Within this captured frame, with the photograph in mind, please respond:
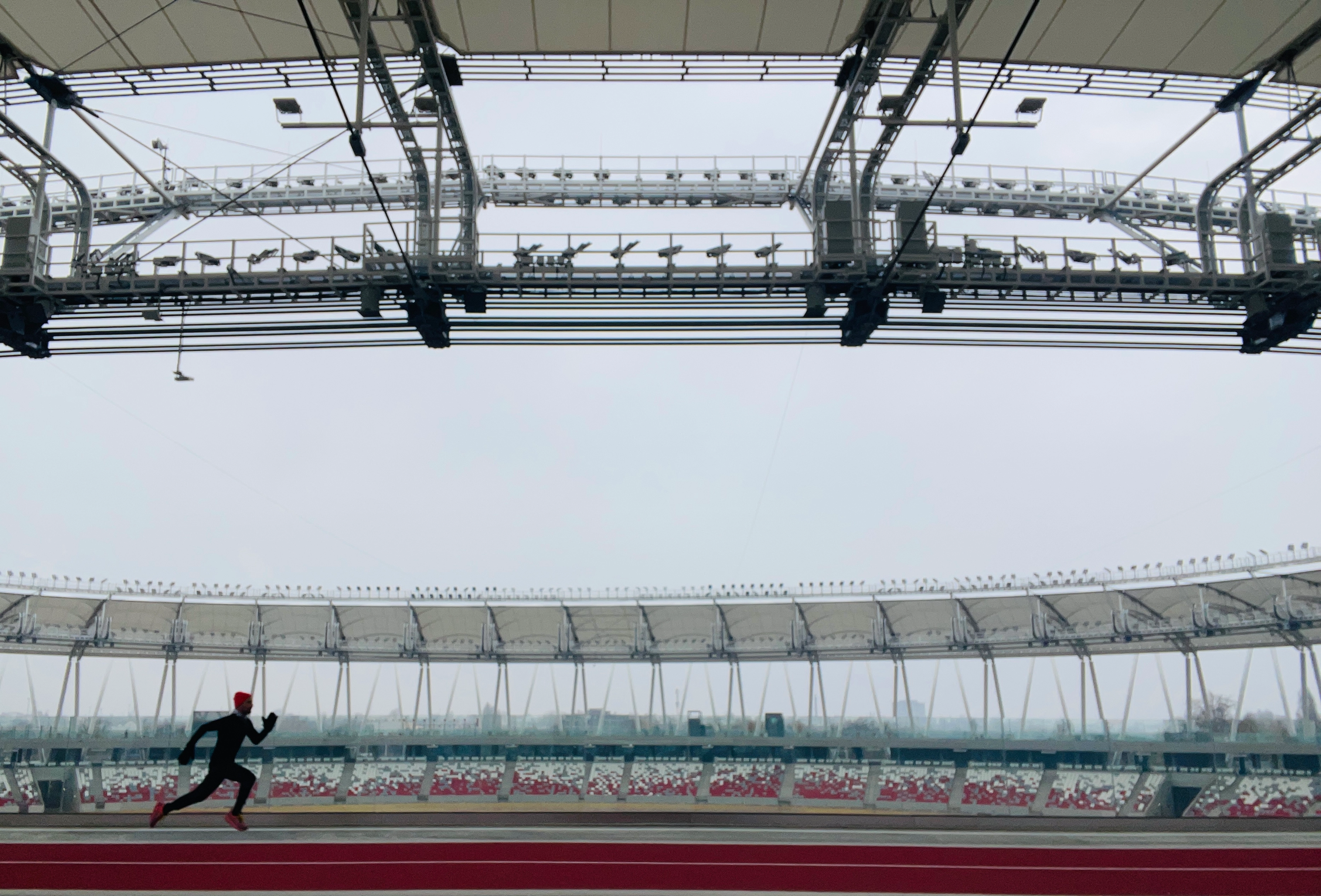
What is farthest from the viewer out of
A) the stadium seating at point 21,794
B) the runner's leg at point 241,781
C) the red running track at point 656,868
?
the stadium seating at point 21,794

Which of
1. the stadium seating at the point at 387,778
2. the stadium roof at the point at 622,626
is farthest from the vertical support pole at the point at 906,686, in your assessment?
the stadium seating at the point at 387,778

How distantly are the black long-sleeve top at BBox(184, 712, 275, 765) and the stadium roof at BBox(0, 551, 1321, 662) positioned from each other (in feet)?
80.9

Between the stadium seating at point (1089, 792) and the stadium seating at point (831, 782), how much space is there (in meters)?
5.94

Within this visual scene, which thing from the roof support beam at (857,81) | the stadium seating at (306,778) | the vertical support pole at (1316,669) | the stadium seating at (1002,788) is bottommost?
the stadium seating at (1002,788)

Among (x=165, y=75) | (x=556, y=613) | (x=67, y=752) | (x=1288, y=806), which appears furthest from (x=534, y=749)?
(x=165, y=75)

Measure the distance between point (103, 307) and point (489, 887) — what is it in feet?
35.1

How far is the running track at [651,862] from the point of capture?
898cm

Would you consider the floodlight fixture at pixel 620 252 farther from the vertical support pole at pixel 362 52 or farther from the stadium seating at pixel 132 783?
the stadium seating at pixel 132 783

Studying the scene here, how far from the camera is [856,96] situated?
549 inches

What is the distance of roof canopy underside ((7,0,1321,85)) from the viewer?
44.4 feet

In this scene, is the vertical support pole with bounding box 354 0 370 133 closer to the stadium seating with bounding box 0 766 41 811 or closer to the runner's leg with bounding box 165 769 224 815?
the runner's leg with bounding box 165 769 224 815

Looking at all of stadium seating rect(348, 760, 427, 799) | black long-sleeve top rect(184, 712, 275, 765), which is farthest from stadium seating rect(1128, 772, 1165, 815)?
black long-sleeve top rect(184, 712, 275, 765)

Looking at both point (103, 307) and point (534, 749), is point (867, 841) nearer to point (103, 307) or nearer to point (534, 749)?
point (103, 307)

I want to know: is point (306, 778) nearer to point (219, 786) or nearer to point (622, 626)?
point (622, 626)
